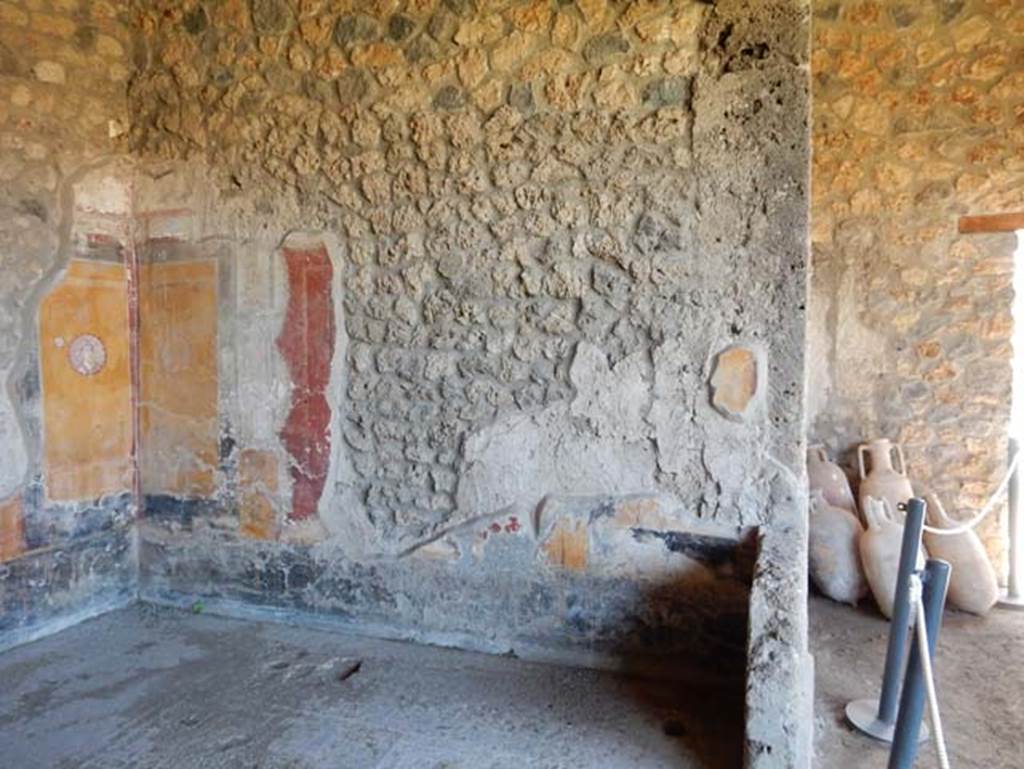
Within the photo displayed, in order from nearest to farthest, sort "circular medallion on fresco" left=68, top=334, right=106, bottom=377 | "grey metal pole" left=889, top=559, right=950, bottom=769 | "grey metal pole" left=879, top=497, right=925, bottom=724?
"grey metal pole" left=889, top=559, right=950, bottom=769
"grey metal pole" left=879, top=497, right=925, bottom=724
"circular medallion on fresco" left=68, top=334, right=106, bottom=377

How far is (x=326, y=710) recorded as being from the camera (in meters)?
2.22

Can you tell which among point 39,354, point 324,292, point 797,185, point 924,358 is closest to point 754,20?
point 797,185

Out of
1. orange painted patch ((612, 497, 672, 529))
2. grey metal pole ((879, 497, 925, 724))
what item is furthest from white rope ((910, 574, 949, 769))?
orange painted patch ((612, 497, 672, 529))

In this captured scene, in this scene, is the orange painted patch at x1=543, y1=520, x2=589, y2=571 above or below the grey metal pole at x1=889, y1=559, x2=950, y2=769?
above

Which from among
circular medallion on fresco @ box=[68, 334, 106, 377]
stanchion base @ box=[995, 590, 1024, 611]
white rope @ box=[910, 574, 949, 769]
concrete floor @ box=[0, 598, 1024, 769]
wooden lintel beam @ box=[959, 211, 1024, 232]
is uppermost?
wooden lintel beam @ box=[959, 211, 1024, 232]

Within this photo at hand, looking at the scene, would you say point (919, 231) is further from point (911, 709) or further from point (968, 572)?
point (911, 709)

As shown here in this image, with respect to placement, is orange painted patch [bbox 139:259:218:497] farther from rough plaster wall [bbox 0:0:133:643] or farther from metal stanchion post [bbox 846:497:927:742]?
metal stanchion post [bbox 846:497:927:742]

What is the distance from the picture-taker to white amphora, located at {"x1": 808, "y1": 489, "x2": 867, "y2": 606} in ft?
11.0

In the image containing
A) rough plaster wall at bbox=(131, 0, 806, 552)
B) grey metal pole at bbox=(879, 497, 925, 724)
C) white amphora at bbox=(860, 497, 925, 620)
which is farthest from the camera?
white amphora at bbox=(860, 497, 925, 620)

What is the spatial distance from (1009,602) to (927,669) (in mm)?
2206

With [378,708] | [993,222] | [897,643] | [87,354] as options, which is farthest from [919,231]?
[87,354]

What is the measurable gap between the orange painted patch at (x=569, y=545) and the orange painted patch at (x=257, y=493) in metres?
1.18

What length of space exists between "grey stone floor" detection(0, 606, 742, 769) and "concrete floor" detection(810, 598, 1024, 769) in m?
0.39

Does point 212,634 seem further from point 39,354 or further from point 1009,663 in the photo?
point 1009,663
